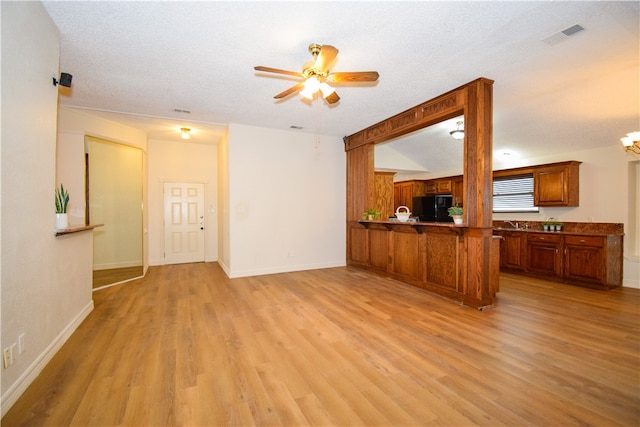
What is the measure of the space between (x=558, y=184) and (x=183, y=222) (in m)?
8.26

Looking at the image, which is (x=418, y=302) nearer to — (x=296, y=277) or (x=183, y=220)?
(x=296, y=277)

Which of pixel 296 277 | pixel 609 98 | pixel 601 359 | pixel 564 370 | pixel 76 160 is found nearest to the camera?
pixel 564 370

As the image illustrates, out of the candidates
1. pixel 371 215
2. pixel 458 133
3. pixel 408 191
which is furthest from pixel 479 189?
pixel 408 191

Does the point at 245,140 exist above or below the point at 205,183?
above

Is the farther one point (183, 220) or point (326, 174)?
point (183, 220)

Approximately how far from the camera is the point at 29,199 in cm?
205

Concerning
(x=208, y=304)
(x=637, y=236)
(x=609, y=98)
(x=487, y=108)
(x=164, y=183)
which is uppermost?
(x=609, y=98)

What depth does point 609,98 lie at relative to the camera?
13.3 feet

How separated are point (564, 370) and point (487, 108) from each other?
2955 mm

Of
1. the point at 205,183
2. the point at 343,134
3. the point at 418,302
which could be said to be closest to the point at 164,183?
the point at 205,183

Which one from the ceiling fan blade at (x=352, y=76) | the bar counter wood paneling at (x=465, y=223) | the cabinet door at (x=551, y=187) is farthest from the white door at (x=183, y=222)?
the cabinet door at (x=551, y=187)

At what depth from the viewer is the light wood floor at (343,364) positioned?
5.69 ft

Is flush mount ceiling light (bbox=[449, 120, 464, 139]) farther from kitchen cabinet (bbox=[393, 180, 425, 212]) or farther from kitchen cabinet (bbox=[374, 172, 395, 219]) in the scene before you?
→ kitchen cabinet (bbox=[393, 180, 425, 212])

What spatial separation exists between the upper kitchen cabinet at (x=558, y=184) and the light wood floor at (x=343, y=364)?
211 cm
